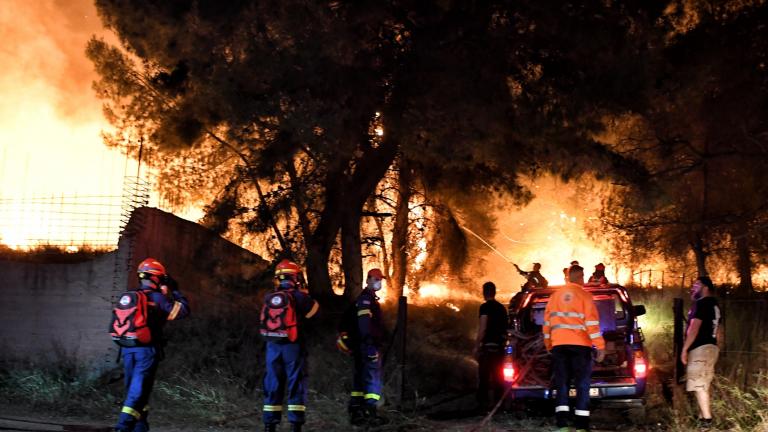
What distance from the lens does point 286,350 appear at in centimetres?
895

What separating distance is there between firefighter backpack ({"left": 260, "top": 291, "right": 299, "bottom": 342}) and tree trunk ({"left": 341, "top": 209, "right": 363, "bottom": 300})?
7186 mm

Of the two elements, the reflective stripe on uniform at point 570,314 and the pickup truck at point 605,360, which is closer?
the reflective stripe on uniform at point 570,314

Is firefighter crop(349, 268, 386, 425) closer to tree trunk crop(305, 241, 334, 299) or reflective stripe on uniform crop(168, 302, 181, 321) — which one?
reflective stripe on uniform crop(168, 302, 181, 321)

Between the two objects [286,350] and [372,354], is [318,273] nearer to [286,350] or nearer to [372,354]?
[372,354]

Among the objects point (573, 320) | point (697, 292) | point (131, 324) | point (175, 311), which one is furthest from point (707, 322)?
point (131, 324)

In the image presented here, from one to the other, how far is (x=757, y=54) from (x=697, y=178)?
5.31 metres

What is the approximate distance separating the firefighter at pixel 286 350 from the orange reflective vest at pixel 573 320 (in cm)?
259

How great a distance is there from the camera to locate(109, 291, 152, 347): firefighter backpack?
8.27 m

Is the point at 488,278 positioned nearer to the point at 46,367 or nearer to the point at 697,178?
the point at 697,178

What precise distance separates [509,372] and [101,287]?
7040 mm

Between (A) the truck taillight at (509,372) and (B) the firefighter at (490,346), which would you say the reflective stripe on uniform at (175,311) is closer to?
(A) the truck taillight at (509,372)

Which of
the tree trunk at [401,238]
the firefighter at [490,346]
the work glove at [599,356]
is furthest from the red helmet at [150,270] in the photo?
the tree trunk at [401,238]

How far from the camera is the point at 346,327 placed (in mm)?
10320

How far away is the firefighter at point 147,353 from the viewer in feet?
A: 27.0
